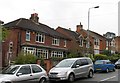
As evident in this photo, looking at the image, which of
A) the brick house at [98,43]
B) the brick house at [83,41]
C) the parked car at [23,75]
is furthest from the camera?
the brick house at [98,43]

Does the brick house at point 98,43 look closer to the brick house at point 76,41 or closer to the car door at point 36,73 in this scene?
the brick house at point 76,41

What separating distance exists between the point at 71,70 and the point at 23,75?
530 cm

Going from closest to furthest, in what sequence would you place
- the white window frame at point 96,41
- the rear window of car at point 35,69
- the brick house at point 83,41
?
the rear window of car at point 35,69
the brick house at point 83,41
the white window frame at point 96,41

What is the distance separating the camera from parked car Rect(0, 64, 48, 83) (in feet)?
44.6

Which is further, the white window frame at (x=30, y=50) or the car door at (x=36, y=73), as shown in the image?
the white window frame at (x=30, y=50)

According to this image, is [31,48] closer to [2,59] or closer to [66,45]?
[2,59]

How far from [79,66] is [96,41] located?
4719 centimetres

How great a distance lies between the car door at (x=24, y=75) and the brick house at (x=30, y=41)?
25.0 meters

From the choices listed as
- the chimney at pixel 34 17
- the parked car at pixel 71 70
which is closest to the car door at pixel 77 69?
the parked car at pixel 71 70

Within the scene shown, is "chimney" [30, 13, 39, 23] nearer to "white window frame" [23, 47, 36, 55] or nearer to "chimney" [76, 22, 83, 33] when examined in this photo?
"white window frame" [23, 47, 36, 55]

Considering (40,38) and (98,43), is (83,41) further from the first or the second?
(40,38)

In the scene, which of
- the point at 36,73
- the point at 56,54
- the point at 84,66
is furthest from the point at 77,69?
the point at 56,54

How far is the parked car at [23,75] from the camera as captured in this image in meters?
13.6

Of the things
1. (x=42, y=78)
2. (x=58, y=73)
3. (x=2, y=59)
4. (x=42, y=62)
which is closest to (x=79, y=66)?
(x=58, y=73)
